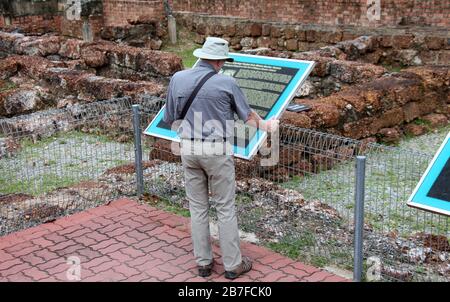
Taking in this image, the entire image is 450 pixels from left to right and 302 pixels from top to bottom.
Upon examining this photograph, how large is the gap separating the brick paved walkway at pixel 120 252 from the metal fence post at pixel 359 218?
16cm

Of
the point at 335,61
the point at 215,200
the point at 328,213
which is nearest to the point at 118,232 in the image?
the point at 215,200

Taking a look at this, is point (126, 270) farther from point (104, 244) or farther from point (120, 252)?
point (104, 244)

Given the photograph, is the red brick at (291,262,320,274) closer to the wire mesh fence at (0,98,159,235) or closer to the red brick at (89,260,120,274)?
the red brick at (89,260,120,274)

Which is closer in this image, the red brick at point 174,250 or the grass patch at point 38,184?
the red brick at point 174,250

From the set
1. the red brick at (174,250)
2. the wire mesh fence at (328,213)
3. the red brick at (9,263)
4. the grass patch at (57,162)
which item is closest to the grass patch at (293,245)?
the wire mesh fence at (328,213)

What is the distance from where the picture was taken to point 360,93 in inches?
357

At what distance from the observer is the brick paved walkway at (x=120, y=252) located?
5320 millimetres

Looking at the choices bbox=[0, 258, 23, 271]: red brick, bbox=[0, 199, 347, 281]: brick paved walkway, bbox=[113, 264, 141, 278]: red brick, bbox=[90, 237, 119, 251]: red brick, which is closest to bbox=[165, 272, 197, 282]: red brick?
bbox=[0, 199, 347, 281]: brick paved walkway

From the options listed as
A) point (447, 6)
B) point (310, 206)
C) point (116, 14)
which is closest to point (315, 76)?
point (447, 6)

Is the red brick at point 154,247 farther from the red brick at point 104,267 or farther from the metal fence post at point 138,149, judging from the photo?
the metal fence post at point 138,149

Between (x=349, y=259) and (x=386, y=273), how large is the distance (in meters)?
0.40

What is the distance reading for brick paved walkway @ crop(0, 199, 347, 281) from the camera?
532 centimetres

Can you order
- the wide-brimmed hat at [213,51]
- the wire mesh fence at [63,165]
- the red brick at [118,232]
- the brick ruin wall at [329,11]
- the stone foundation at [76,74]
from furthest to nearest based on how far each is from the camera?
the brick ruin wall at [329,11], the stone foundation at [76,74], the wire mesh fence at [63,165], the red brick at [118,232], the wide-brimmed hat at [213,51]
